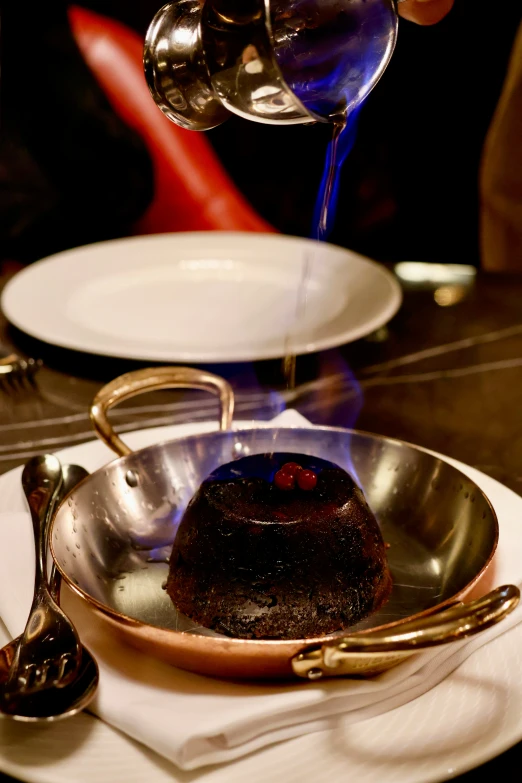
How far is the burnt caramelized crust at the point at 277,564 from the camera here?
0.80m

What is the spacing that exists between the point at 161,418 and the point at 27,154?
218cm

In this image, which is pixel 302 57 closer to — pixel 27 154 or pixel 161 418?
pixel 161 418

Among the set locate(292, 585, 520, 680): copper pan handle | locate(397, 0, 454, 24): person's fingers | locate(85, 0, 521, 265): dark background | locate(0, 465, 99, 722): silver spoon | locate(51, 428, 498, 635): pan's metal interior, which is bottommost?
locate(85, 0, 521, 265): dark background

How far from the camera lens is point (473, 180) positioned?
12.2 ft

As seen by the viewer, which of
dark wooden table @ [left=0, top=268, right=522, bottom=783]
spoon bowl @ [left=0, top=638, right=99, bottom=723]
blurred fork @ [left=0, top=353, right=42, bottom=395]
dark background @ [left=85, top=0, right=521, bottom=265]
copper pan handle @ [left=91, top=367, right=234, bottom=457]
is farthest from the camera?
dark background @ [left=85, top=0, right=521, bottom=265]

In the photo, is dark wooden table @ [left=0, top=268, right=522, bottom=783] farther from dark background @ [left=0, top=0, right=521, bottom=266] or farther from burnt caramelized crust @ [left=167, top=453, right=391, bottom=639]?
dark background @ [left=0, top=0, right=521, bottom=266]

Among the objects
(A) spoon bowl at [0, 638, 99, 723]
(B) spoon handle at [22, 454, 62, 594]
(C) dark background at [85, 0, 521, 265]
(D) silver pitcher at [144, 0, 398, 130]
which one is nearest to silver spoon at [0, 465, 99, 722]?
(A) spoon bowl at [0, 638, 99, 723]

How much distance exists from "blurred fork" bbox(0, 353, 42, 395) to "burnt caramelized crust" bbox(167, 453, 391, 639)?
65 centimetres

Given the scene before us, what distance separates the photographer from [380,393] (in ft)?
4.58

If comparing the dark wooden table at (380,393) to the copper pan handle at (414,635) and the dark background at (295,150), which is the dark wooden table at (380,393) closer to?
the copper pan handle at (414,635)

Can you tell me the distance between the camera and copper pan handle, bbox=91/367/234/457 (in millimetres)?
1010

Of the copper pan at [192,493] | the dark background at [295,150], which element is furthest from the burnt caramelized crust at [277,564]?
the dark background at [295,150]

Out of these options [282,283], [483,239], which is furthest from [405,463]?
[483,239]

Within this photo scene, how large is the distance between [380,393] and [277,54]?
0.82 metres
